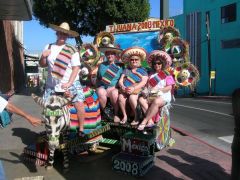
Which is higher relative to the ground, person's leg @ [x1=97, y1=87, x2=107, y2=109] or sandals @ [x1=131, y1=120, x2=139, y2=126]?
person's leg @ [x1=97, y1=87, x2=107, y2=109]

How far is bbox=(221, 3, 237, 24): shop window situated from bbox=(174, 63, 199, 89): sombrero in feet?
94.8

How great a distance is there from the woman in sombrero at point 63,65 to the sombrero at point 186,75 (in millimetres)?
2671

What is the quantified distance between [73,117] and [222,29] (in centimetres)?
3278

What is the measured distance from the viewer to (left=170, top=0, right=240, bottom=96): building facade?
3478cm

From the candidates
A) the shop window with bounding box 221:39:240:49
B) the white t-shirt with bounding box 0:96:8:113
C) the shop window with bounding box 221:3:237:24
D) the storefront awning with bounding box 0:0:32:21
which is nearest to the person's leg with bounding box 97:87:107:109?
the white t-shirt with bounding box 0:96:8:113

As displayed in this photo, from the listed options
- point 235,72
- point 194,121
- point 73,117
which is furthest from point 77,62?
point 235,72

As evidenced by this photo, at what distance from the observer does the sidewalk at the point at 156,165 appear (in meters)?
5.96

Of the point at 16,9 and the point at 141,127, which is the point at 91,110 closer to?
the point at 141,127

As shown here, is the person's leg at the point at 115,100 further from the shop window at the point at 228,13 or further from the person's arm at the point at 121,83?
the shop window at the point at 228,13

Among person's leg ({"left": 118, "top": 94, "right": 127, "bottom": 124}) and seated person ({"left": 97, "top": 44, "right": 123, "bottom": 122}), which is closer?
person's leg ({"left": 118, "top": 94, "right": 127, "bottom": 124})

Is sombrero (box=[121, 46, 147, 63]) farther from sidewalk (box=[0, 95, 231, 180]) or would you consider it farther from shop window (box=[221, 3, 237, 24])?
shop window (box=[221, 3, 237, 24])

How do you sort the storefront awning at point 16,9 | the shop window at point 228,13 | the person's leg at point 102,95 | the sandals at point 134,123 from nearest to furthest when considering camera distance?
the sandals at point 134,123
the person's leg at point 102,95
the storefront awning at point 16,9
the shop window at point 228,13

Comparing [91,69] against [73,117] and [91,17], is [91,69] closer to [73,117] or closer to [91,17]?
[73,117]

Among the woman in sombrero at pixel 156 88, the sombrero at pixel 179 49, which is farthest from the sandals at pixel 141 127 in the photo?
the sombrero at pixel 179 49
